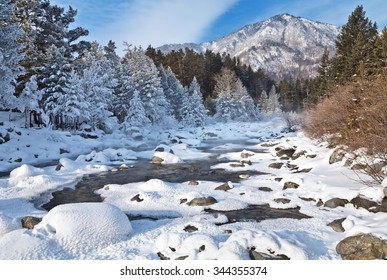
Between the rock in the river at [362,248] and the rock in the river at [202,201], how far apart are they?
15.4ft

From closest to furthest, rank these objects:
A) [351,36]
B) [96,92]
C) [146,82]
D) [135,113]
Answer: [351,36], [96,92], [135,113], [146,82]

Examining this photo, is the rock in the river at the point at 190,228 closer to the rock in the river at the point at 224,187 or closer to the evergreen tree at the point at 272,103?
the rock in the river at the point at 224,187

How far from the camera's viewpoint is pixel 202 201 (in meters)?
10.5

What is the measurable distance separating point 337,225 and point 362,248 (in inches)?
69.1

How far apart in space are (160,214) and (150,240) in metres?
2.27

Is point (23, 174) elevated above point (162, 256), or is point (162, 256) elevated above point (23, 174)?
point (23, 174)

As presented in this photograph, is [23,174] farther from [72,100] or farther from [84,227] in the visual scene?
[72,100]

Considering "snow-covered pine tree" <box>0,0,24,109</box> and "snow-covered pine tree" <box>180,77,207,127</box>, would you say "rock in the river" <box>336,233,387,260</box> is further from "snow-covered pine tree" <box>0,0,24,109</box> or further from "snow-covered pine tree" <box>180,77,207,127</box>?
"snow-covered pine tree" <box>180,77,207,127</box>

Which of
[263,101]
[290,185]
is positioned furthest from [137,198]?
[263,101]

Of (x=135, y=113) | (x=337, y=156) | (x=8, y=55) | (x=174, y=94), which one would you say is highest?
(x=8, y=55)

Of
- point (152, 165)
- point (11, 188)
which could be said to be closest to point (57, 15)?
point (152, 165)

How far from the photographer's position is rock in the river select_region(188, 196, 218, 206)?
10438 mm

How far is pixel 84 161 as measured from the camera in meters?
20.6
